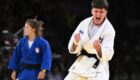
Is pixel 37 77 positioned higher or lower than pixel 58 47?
higher

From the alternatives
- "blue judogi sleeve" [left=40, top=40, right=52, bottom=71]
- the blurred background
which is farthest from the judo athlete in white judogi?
the blurred background

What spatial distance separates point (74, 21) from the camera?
42.0 ft

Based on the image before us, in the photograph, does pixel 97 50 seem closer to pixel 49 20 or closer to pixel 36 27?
pixel 36 27

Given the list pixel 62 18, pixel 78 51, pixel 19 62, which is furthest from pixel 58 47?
pixel 78 51

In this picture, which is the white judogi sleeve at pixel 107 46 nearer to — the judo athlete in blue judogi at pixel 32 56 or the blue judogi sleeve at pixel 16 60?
the judo athlete in blue judogi at pixel 32 56

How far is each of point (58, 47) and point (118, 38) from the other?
1585mm

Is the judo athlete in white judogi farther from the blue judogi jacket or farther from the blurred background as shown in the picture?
the blurred background

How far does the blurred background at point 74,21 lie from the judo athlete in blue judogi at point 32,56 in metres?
4.17

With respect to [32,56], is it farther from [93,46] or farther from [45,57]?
[93,46]

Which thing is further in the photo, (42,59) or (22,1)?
(22,1)

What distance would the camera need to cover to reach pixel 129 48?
43.4 ft

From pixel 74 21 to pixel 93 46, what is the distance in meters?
6.36

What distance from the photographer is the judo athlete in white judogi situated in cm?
652

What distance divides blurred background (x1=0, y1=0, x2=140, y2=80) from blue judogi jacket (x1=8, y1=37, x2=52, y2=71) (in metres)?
4.14
